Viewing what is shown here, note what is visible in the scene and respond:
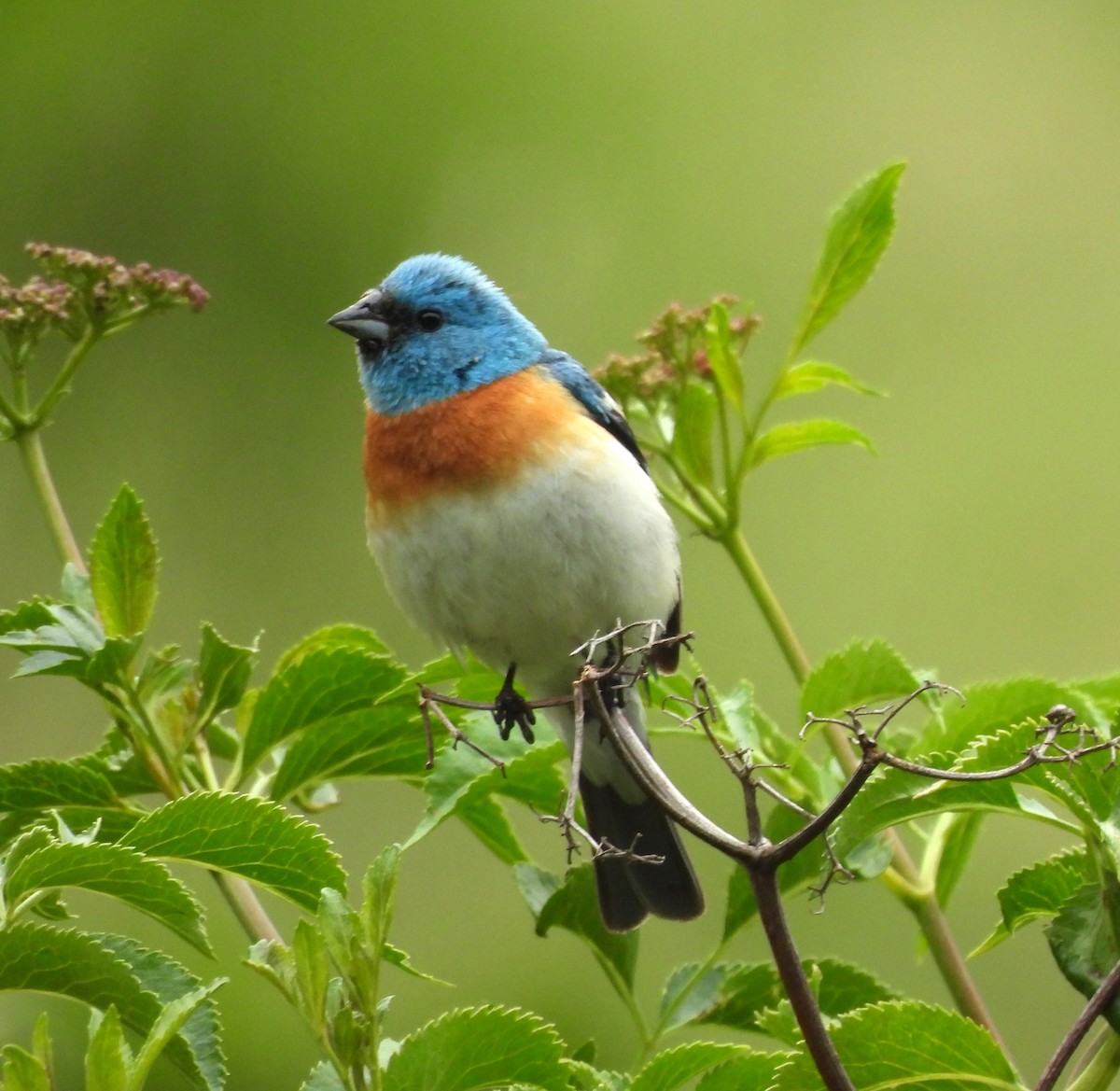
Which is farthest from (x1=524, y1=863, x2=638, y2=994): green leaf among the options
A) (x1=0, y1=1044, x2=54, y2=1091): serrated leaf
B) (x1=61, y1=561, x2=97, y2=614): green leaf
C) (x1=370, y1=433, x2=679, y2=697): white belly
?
(x1=370, y1=433, x2=679, y2=697): white belly

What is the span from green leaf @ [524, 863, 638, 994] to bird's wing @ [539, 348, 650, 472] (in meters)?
1.49

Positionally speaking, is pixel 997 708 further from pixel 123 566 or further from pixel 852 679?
pixel 123 566

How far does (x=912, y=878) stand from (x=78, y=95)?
5940mm

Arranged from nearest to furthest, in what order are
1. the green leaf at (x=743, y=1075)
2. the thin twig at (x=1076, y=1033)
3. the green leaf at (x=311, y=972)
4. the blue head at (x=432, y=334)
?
the thin twig at (x=1076, y=1033), the green leaf at (x=311, y=972), the green leaf at (x=743, y=1075), the blue head at (x=432, y=334)

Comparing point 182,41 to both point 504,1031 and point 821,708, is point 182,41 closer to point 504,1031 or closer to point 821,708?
point 821,708

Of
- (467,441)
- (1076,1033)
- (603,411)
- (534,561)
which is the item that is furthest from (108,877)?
(603,411)

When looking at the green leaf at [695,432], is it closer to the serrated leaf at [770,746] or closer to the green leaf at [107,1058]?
the serrated leaf at [770,746]

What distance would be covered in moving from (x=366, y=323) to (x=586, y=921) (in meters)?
1.81

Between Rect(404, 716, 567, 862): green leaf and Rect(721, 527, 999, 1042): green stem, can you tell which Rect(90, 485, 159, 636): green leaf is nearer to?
Rect(404, 716, 567, 862): green leaf

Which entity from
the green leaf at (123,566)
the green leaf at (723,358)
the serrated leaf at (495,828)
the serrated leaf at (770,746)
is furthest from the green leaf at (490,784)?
the green leaf at (723,358)

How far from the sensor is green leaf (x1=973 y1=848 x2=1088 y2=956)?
1675 mm

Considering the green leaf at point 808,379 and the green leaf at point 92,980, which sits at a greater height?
the green leaf at point 808,379

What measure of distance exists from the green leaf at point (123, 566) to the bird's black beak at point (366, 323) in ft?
4.70

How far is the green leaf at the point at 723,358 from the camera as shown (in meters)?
2.51
